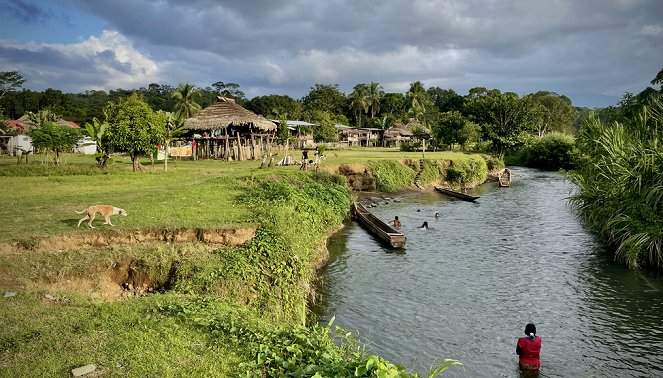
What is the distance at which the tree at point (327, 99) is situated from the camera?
9244 cm

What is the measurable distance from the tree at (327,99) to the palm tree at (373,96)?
5390 mm

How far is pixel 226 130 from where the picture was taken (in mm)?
35344

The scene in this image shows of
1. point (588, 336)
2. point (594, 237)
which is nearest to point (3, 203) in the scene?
point (588, 336)

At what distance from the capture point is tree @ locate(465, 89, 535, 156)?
209 ft

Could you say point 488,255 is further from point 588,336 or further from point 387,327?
point 387,327

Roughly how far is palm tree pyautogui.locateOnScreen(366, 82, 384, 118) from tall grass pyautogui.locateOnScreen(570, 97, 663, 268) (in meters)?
73.6

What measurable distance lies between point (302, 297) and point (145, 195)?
8373 millimetres

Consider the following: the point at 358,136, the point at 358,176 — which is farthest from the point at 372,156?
the point at 358,136

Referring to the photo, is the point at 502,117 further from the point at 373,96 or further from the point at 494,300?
the point at 494,300

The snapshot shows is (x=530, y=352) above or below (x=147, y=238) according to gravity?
below

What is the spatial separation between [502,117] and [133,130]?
177 ft

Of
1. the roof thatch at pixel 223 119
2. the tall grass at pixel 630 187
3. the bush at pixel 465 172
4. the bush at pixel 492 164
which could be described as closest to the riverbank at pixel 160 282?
the tall grass at pixel 630 187

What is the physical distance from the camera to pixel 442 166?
42219mm

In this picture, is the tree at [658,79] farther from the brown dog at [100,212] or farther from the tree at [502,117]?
the tree at [502,117]
